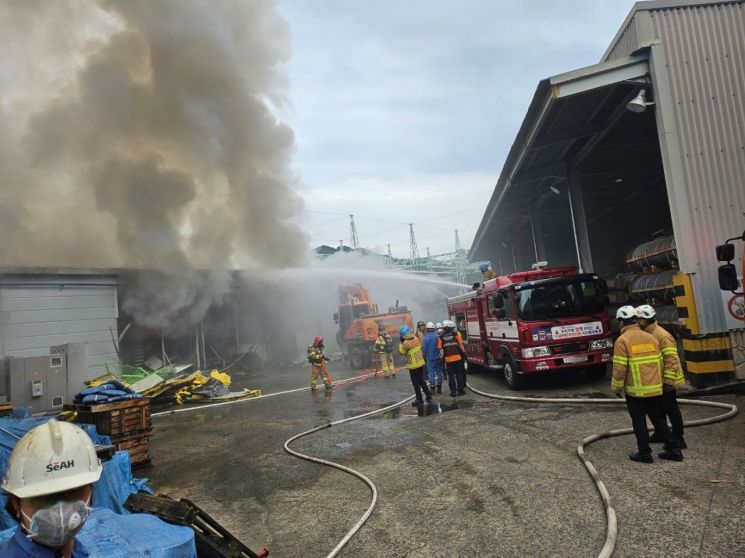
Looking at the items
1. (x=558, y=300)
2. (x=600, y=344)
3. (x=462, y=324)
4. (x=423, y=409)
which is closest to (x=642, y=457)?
(x=423, y=409)

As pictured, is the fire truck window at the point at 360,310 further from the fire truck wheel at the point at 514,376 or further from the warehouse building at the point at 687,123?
Result: the warehouse building at the point at 687,123

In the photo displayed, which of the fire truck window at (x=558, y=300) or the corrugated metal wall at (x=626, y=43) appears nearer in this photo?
the corrugated metal wall at (x=626, y=43)

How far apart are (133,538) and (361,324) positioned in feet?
44.3

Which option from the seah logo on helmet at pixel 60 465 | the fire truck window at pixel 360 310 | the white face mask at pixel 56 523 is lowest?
the white face mask at pixel 56 523

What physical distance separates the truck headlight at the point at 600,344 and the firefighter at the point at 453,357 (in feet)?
7.41

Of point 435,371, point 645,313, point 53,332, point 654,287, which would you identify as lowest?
point 435,371

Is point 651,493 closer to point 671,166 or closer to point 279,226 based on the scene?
point 671,166

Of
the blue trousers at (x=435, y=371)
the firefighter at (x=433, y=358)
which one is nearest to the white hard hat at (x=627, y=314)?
the firefighter at (x=433, y=358)

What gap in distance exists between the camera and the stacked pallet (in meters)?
6.00

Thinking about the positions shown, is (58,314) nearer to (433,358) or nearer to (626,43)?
(433,358)

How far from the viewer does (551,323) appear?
8.10 meters

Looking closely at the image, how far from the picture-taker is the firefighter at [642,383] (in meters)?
4.34

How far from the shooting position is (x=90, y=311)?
1377 cm

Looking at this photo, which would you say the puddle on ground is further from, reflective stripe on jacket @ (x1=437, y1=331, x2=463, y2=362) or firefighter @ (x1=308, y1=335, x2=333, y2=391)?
firefighter @ (x1=308, y1=335, x2=333, y2=391)
